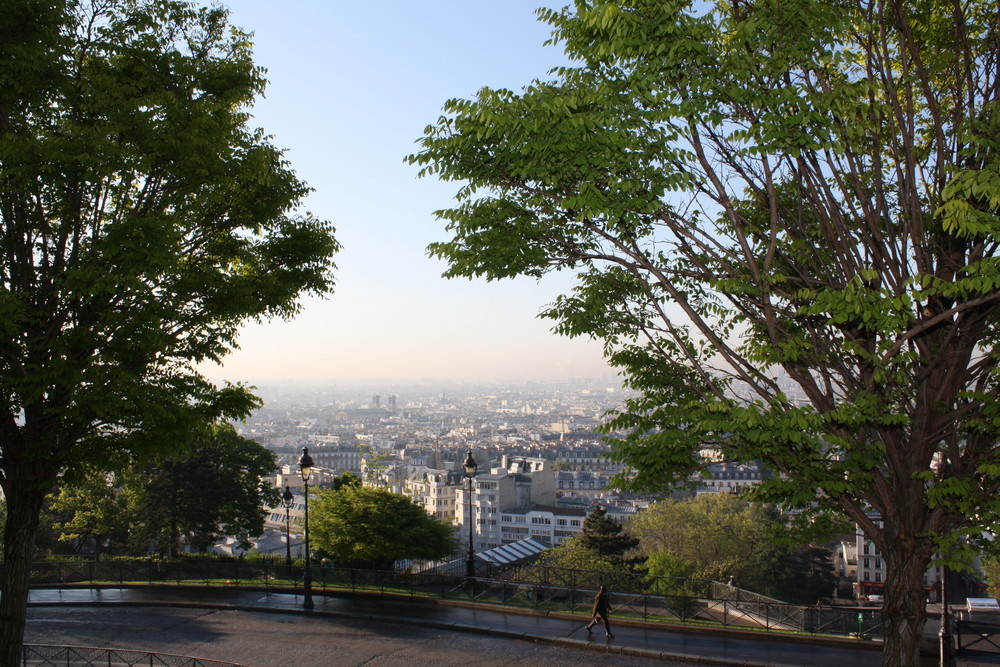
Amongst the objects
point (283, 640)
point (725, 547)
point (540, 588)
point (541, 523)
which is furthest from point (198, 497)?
point (541, 523)

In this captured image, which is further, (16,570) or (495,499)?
(495,499)

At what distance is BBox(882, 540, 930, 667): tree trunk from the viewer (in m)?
7.91

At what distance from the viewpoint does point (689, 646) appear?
1448 cm

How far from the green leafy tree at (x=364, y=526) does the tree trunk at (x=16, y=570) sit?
47.7ft

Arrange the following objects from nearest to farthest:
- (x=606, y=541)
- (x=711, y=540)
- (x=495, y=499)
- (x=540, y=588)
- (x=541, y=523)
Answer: (x=540, y=588) < (x=606, y=541) < (x=711, y=540) < (x=541, y=523) < (x=495, y=499)

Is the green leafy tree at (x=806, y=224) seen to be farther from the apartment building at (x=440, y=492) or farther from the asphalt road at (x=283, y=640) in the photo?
the apartment building at (x=440, y=492)

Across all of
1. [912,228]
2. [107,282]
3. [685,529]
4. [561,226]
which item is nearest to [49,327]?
[107,282]

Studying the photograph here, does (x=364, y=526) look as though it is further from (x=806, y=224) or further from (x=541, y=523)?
(x=541, y=523)

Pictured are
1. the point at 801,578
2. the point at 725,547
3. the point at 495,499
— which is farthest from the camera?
the point at 495,499

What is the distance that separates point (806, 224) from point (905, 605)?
493 cm

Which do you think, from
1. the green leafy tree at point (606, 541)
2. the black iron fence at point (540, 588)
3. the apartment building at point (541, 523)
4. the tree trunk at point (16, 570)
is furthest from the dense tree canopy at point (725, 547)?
the apartment building at point (541, 523)

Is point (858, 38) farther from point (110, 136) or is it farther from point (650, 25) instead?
point (110, 136)

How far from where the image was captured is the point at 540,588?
18078 mm

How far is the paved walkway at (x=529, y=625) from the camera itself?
13.9 meters
